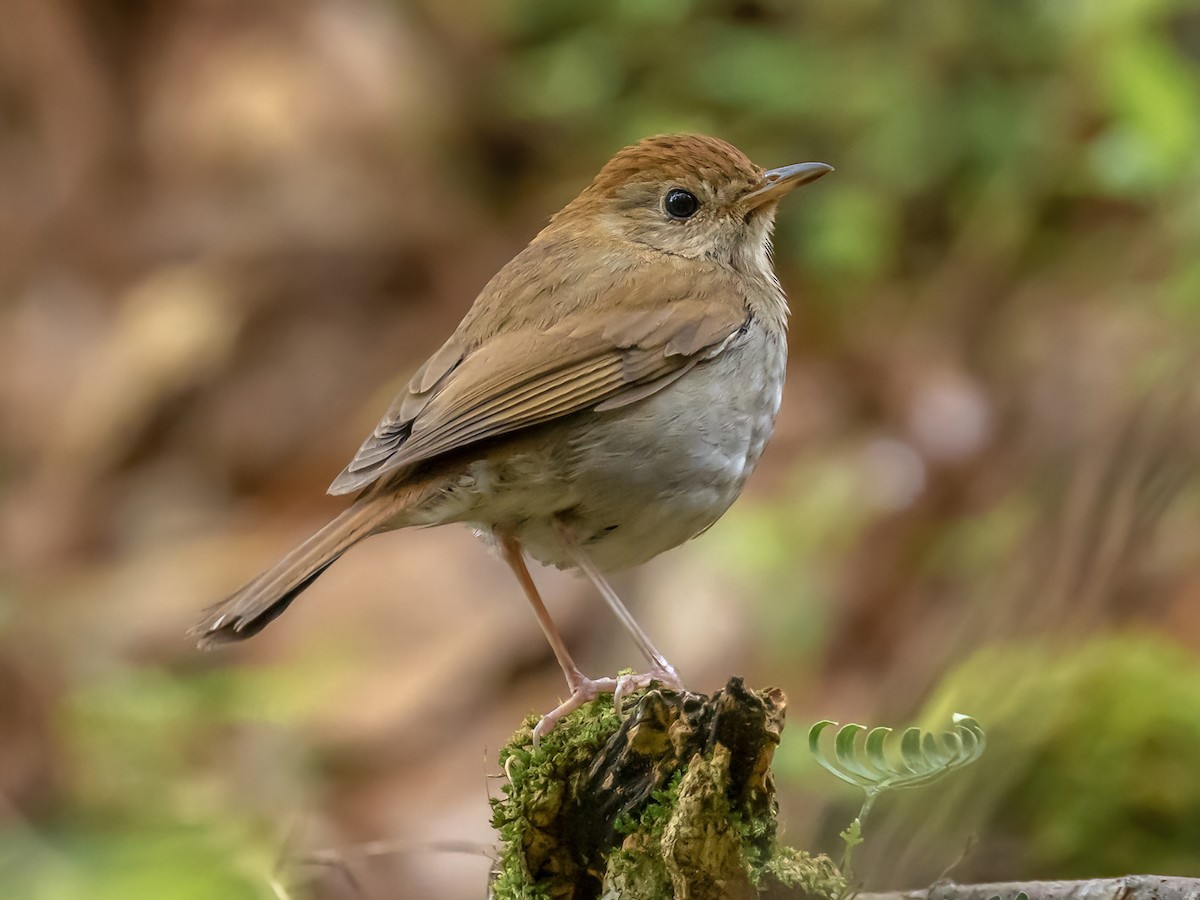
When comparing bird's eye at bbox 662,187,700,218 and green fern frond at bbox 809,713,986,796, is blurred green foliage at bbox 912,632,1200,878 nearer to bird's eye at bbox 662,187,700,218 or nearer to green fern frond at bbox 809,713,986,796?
green fern frond at bbox 809,713,986,796

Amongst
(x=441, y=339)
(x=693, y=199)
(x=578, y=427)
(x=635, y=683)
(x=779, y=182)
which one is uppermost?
(x=441, y=339)

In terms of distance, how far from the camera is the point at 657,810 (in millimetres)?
2525

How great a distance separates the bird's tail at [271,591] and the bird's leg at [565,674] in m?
0.51

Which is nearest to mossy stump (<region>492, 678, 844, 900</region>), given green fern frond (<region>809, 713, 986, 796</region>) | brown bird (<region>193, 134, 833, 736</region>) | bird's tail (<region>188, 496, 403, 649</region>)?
green fern frond (<region>809, 713, 986, 796</region>)

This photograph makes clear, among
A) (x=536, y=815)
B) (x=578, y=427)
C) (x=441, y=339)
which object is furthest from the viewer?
(x=441, y=339)

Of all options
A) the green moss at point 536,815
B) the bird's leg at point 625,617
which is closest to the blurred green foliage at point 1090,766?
the bird's leg at point 625,617

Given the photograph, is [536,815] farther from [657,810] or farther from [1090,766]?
[1090,766]

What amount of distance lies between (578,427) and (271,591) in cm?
73

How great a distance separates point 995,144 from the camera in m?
6.41

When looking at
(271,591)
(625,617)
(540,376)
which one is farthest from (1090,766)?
(271,591)

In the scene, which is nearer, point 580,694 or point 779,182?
point 580,694

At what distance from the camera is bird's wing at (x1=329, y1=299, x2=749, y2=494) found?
10.3ft

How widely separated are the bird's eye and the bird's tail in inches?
46.2

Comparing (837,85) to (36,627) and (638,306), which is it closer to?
(638,306)
